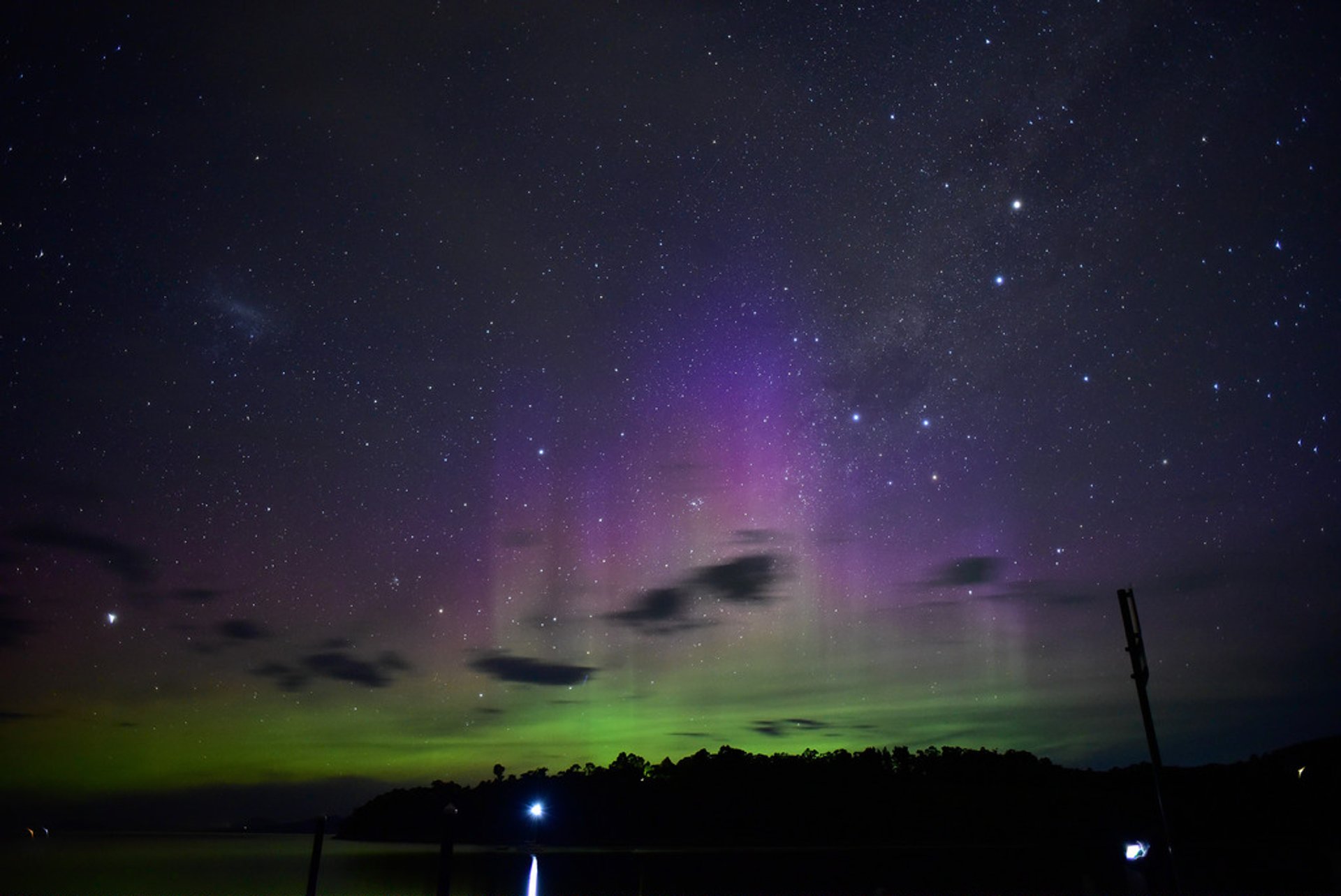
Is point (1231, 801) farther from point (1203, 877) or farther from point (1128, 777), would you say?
point (1203, 877)

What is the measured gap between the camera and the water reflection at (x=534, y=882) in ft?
166

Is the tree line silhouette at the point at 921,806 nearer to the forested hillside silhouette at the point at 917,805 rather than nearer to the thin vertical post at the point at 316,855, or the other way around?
the forested hillside silhouette at the point at 917,805

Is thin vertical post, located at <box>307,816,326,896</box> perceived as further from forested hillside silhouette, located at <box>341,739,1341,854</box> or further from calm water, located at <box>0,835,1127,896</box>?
forested hillside silhouette, located at <box>341,739,1341,854</box>

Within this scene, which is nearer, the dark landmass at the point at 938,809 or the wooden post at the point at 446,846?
the wooden post at the point at 446,846

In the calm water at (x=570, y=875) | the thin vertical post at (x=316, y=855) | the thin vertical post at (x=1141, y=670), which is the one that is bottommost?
the calm water at (x=570, y=875)

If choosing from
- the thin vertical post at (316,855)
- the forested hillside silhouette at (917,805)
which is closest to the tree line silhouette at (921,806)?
the forested hillside silhouette at (917,805)

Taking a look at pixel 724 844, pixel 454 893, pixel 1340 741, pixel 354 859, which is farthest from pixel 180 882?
pixel 1340 741

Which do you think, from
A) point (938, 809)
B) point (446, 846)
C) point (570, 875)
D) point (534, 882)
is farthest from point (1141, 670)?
point (938, 809)

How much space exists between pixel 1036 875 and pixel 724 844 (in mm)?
83998

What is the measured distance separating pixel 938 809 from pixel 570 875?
7704cm

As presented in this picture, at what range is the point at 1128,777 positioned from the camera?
117312 millimetres

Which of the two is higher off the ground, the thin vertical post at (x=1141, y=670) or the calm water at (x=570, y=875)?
the thin vertical post at (x=1141, y=670)

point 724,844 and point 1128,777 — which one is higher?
point 1128,777

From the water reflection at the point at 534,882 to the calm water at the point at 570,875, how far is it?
0.25 meters
